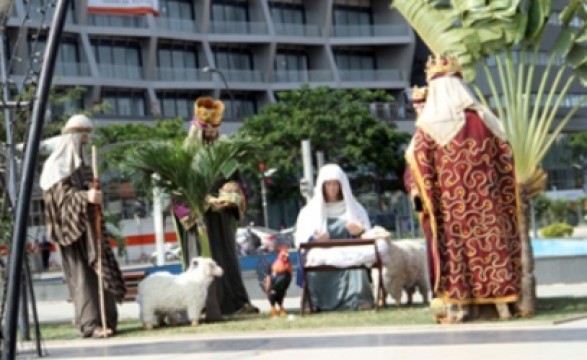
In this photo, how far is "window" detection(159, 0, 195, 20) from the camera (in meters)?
80.3

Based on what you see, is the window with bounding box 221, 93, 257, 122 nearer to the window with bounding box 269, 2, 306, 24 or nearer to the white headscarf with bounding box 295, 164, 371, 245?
the window with bounding box 269, 2, 306, 24

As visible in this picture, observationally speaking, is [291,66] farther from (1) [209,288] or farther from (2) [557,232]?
(1) [209,288]

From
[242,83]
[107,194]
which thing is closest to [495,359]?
[107,194]

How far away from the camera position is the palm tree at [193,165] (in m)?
17.8

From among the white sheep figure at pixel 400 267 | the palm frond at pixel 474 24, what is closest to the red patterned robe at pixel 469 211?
the palm frond at pixel 474 24

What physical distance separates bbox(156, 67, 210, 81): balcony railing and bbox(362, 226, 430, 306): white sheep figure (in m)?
63.3

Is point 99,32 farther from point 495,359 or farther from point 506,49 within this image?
point 495,359

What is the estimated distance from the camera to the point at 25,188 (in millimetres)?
7332

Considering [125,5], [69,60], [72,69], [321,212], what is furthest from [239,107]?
[321,212]

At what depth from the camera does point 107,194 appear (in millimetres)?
68938

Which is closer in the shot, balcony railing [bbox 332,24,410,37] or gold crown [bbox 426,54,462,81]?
gold crown [bbox 426,54,462,81]

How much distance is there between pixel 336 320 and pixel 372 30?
249 ft

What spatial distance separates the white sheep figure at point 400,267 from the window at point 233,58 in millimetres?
66758

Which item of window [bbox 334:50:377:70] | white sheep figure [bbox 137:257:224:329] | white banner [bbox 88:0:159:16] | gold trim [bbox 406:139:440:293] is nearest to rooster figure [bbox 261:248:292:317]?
white sheep figure [bbox 137:257:224:329]
